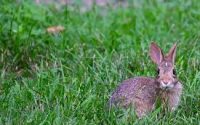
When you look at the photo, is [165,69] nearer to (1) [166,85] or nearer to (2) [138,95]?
(1) [166,85]

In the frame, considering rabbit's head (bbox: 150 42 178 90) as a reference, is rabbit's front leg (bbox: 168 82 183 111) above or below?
below

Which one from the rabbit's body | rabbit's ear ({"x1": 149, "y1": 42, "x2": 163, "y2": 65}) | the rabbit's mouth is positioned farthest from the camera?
rabbit's ear ({"x1": 149, "y1": 42, "x2": 163, "y2": 65})

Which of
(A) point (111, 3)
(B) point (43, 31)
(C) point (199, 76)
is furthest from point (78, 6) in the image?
(C) point (199, 76)

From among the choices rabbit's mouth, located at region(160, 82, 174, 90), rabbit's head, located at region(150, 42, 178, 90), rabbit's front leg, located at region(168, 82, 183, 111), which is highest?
rabbit's head, located at region(150, 42, 178, 90)

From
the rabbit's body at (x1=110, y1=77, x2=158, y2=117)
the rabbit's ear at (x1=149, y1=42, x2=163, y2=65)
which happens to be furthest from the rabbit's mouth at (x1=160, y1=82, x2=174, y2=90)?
the rabbit's ear at (x1=149, y1=42, x2=163, y2=65)

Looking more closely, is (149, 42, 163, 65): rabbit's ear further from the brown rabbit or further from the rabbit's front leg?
the rabbit's front leg

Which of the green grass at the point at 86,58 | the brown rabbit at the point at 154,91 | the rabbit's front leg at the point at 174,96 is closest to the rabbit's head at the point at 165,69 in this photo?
the brown rabbit at the point at 154,91
